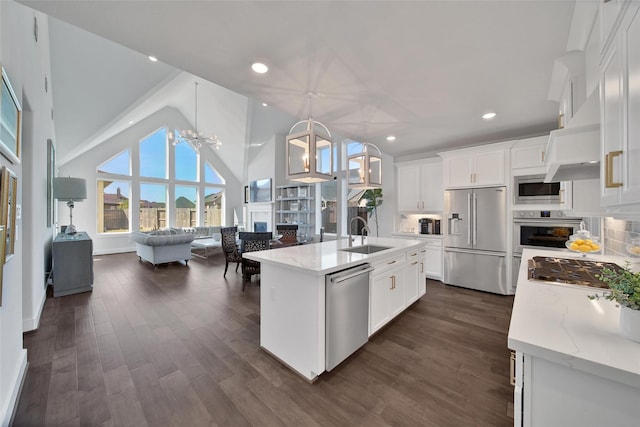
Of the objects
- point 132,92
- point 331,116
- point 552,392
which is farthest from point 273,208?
point 552,392

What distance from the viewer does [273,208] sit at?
8.11 meters

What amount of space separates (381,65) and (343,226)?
4.77 metres

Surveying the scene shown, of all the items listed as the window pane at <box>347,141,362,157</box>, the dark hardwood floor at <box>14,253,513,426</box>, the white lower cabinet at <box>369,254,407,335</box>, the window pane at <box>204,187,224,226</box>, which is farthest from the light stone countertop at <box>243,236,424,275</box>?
the window pane at <box>204,187,224,226</box>

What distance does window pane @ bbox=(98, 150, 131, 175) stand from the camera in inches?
294

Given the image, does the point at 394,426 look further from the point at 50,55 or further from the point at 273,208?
the point at 273,208

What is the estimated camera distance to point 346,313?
2076 mm

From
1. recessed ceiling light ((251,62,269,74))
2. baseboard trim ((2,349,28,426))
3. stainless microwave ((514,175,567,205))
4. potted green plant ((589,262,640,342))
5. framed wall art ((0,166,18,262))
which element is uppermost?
recessed ceiling light ((251,62,269,74))

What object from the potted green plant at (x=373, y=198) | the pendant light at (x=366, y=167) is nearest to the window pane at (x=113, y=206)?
the potted green plant at (x=373, y=198)

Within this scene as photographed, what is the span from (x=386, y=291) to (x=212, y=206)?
28.5 feet

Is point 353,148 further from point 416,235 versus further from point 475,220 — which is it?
point 475,220

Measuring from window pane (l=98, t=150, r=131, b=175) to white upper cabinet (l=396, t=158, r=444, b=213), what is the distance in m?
8.33

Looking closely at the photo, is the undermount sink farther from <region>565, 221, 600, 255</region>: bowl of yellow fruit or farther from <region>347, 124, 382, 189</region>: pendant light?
<region>565, 221, 600, 255</region>: bowl of yellow fruit

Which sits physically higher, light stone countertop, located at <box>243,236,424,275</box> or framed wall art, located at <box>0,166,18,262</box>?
framed wall art, located at <box>0,166,18,262</box>

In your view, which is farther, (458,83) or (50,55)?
(50,55)
